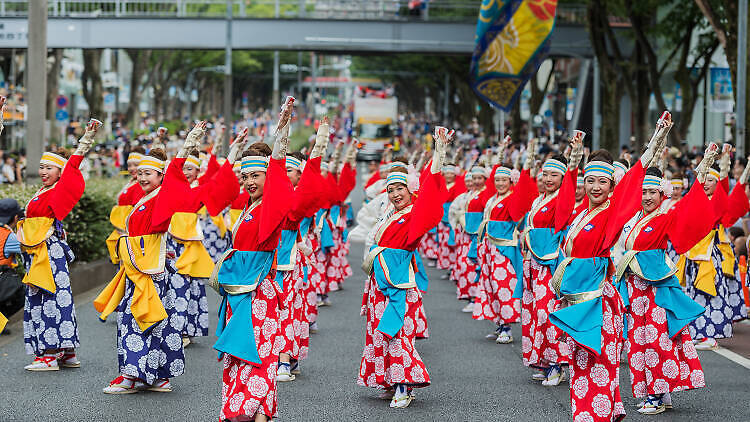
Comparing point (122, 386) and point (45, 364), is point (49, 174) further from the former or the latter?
point (122, 386)

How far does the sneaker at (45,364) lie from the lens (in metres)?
9.33

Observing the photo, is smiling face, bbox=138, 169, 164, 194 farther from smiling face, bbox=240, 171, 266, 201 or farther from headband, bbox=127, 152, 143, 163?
smiling face, bbox=240, 171, 266, 201

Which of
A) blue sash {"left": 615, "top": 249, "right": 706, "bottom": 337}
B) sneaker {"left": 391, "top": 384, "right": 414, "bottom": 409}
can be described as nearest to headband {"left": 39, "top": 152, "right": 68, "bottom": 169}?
sneaker {"left": 391, "top": 384, "right": 414, "bottom": 409}

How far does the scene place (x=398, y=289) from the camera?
27.2ft

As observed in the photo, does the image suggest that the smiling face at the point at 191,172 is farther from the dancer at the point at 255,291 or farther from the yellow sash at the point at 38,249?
the dancer at the point at 255,291

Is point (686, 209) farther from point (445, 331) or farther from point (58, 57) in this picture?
point (58, 57)

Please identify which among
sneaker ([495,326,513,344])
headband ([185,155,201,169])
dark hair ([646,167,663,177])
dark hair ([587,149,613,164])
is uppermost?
dark hair ([587,149,613,164])

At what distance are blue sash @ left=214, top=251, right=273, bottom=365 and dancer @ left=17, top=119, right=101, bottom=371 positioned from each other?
2.85m

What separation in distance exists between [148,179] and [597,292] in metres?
3.51

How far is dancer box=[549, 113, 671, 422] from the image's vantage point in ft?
23.1

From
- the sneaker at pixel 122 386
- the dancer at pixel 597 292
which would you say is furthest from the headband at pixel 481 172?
the sneaker at pixel 122 386

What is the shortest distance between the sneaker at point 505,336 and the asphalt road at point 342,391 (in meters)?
0.14

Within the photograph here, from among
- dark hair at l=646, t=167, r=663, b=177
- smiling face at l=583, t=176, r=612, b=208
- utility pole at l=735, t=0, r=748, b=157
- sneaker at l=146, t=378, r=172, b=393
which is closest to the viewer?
smiling face at l=583, t=176, r=612, b=208

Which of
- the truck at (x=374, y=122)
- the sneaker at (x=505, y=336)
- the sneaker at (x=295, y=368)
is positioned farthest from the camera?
the truck at (x=374, y=122)
